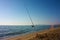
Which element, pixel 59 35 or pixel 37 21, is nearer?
pixel 59 35

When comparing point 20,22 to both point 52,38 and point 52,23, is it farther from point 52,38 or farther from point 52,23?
point 52,38

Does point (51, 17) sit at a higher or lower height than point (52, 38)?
higher

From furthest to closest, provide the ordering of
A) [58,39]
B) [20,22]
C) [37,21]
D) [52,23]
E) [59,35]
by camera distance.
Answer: [20,22] → [52,23] → [37,21] → [59,35] → [58,39]

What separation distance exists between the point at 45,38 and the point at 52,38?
202mm

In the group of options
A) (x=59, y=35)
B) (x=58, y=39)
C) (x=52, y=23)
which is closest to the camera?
(x=58, y=39)

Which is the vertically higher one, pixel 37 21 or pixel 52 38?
pixel 37 21

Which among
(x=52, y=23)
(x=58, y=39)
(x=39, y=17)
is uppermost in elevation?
(x=39, y=17)

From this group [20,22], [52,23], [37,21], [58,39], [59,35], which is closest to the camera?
[58,39]

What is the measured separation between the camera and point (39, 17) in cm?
364

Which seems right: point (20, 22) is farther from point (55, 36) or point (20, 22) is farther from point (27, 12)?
point (55, 36)

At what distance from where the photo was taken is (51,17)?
12.4 feet

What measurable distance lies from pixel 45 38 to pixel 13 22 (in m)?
1.45

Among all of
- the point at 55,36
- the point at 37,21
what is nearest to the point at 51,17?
the point at 37,21

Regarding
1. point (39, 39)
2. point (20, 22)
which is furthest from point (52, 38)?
point (20, 22)
